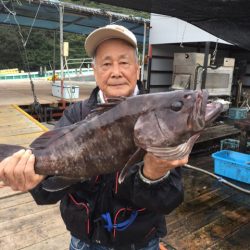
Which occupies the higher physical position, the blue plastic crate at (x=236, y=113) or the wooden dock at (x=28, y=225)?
the wooden dock at (x=28, y=225)

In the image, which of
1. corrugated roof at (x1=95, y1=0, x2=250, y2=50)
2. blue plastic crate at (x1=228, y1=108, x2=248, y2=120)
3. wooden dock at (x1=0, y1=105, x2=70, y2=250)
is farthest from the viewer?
blue plastic crate at (x1=228, y1=108, x2=248, y2=120)

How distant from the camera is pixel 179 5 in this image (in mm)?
3623

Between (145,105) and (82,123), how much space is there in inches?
16.4

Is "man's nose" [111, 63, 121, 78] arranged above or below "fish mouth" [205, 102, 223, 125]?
above

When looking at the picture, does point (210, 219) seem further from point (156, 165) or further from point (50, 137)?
point (50, 137)

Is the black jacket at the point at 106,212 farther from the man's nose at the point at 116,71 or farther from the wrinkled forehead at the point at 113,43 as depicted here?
the wrinkled forehead at the point at 113,43

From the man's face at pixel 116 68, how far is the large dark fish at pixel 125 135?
27 cm

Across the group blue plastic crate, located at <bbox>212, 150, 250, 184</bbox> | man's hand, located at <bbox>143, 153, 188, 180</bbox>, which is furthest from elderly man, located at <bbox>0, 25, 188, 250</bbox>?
blue plastic crate, located at <bbox>212, 150, 250, 184</bbox>

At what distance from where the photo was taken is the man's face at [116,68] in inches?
76.3

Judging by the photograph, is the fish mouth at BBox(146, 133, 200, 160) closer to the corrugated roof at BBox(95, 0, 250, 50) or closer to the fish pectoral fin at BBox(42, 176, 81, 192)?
the fish pectoral fin at BBox(42, 176, 81, 192)

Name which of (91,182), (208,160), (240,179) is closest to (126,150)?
(91,182)

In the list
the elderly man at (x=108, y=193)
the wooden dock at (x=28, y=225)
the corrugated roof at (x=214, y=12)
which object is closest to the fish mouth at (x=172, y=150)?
the elderly man at (x=108, y=193)

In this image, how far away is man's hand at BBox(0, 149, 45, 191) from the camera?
178 centimetres

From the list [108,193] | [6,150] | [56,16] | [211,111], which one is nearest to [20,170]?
[6,150]
